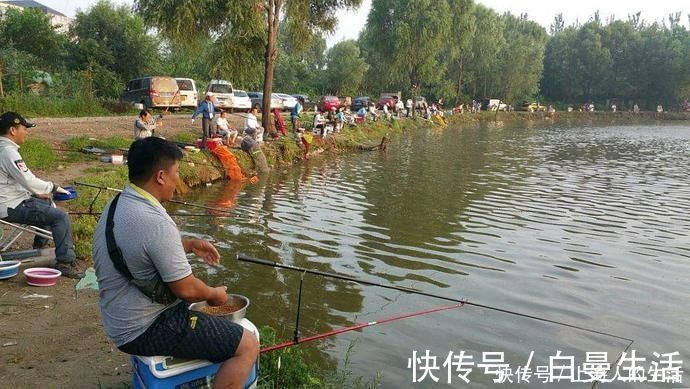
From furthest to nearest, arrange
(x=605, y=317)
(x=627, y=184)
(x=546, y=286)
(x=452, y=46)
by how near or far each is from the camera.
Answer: (x=452, y=46) < (x=627, y=184) < (x=546, y=286) < (x=605, y=317)

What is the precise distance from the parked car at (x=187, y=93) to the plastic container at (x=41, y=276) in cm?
2271

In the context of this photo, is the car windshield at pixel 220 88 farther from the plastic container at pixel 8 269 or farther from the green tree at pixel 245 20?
the plastic container at pixel 8 269

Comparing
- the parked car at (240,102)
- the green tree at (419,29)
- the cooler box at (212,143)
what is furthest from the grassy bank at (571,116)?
the cooler box at (212,143)

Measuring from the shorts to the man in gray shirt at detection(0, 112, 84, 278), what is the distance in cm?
367

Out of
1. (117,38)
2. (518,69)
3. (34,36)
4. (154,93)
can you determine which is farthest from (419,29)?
(34,36)

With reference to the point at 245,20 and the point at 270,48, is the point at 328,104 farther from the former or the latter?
the point at 245,20

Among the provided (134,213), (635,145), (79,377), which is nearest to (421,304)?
(79,377)

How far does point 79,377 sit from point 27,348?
0.78 metres

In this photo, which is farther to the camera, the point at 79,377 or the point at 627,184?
the point at 627,184

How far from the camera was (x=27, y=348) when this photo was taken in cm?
462

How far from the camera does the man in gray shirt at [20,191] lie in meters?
5.81

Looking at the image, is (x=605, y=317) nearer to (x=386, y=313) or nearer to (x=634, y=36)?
(x=386, y=313)

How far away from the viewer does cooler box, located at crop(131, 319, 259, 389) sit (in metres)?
3.06

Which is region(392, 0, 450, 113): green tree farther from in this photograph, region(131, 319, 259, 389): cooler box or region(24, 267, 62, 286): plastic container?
region(131, 319, 259, 389): cooler box
